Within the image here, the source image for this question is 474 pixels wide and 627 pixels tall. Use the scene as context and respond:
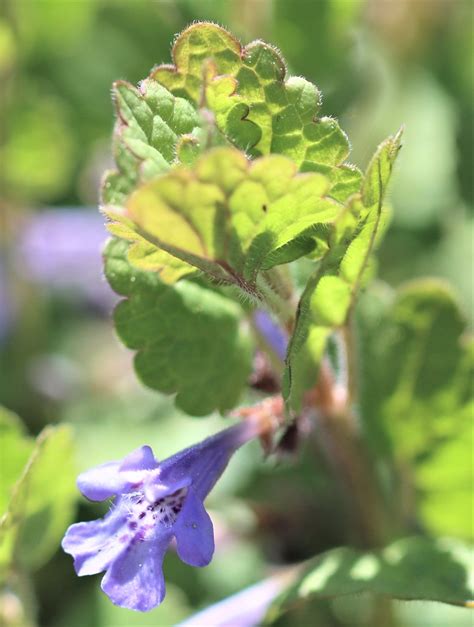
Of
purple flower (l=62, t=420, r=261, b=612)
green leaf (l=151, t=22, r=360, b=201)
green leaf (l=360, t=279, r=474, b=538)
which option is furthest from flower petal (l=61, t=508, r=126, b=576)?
green leaf (l=360, t=279, r=474, b=538)

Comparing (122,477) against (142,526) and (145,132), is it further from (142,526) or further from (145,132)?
(145,132)

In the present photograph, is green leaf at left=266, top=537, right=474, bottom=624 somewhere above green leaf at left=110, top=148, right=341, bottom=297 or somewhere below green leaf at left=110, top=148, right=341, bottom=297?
below

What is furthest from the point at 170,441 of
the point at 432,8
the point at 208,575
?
the point at 432,8

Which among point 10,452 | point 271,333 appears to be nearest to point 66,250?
point 10,452

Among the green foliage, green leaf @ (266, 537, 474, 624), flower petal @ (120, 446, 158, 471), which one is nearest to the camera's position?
flower petal @ (120, 446, 158, 471)

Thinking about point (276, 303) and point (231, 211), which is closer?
point (231, 211)

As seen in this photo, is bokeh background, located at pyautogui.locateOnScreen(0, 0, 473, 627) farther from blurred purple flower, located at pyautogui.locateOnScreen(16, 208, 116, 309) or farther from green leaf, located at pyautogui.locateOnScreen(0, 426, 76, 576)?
green leaf, located at pyautogui.locateOnScreen(0, 426, 76, 576)

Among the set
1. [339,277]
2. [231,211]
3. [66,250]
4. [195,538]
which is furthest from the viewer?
[66,250]
